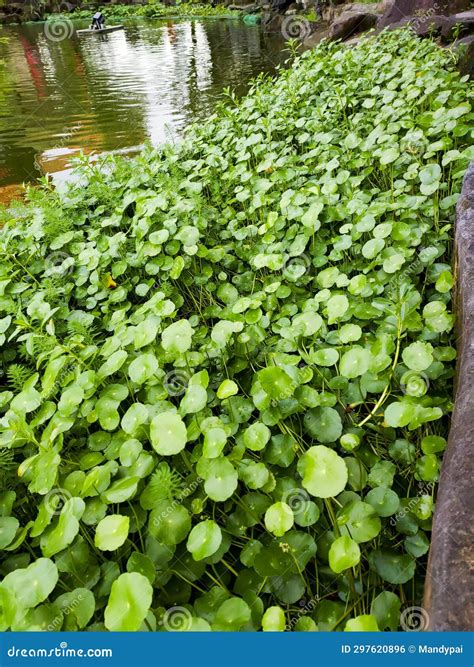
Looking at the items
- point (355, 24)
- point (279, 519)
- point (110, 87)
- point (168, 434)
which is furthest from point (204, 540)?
point (110, 87)

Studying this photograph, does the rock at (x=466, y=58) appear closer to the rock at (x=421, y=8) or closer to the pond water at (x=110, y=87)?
the rock at (x=421, y=8)

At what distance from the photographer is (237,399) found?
6.08ft

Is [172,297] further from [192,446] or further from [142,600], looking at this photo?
[142,600]

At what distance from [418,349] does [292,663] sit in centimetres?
106

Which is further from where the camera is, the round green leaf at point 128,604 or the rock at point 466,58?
the rock at point 466,58

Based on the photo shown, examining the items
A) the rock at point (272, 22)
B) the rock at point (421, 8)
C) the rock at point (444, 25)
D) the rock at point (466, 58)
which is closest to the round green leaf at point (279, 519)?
the rock at point (466, 58)

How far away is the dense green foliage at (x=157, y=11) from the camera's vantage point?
26578 mm

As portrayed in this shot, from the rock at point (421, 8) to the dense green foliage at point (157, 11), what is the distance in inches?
792

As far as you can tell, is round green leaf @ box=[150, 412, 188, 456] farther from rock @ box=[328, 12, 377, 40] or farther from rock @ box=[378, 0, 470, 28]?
rock @ box=[328, 12, 377, 40]

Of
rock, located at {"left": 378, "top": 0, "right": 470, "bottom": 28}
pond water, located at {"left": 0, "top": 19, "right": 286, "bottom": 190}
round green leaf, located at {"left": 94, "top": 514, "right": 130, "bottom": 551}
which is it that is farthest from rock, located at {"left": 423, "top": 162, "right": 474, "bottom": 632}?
rock, located at {"left": 378, "top": 0, "right": 470, "bottom": 28}

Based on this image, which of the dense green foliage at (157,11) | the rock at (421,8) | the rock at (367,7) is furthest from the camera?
the dense green foliage at (157,11)

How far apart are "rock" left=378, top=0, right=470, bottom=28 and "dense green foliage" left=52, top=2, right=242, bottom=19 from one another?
66.0 feet

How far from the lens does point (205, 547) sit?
1306mm

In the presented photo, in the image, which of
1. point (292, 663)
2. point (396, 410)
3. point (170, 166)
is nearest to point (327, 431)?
point (396, 410)
